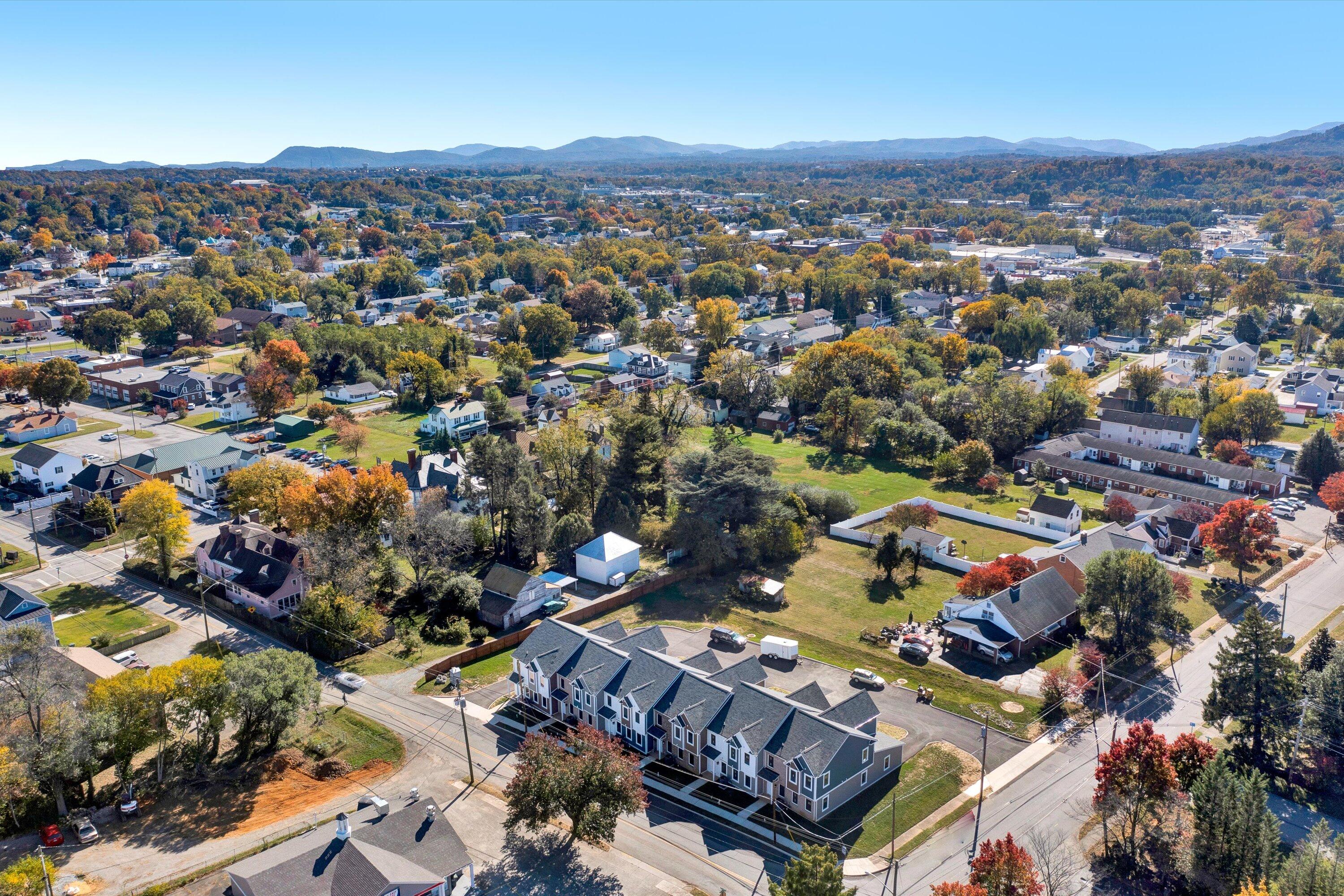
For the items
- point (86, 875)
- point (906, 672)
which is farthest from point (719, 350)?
point (86, 875)

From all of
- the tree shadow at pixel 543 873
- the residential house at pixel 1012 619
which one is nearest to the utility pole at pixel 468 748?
the tree shadow at pixel 543 873

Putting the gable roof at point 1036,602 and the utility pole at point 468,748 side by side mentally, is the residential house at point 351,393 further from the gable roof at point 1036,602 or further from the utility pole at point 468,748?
the gable roof at point 1036,602

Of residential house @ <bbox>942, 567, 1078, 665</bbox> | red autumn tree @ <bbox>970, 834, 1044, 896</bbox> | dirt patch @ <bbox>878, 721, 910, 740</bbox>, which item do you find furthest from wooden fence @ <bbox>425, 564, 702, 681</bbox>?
red autumn tree @ <bbox>970, 834, 1044, 896</bbox>

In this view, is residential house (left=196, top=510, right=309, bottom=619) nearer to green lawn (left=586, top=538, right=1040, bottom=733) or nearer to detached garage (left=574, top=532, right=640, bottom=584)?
detached garage (left=574, top=532, right=640, bottom=584)

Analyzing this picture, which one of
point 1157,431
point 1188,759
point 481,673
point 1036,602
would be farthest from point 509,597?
point 1157,431

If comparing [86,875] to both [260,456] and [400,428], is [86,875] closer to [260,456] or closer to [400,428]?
[260,456]
